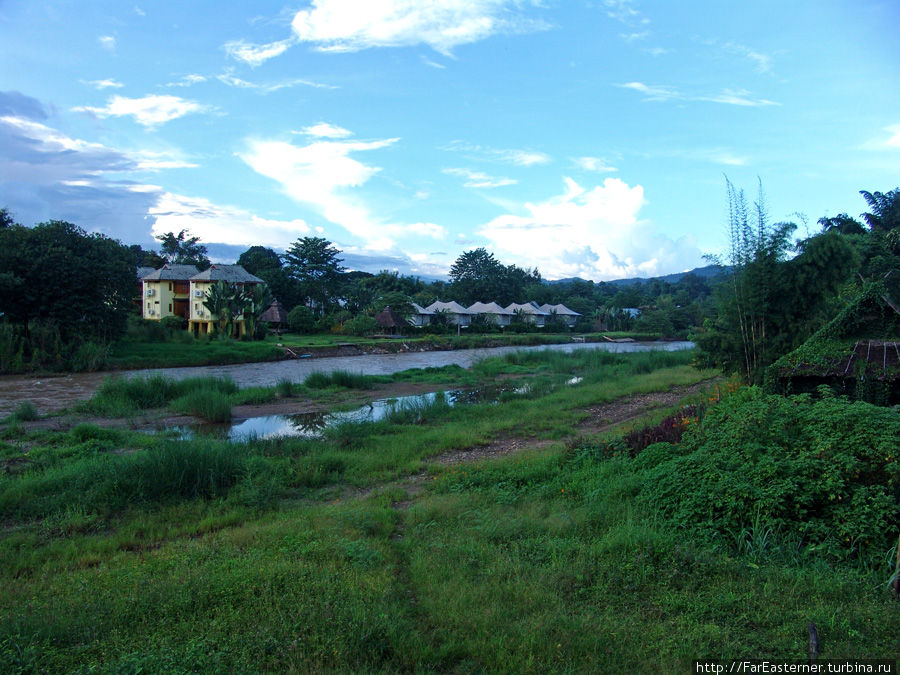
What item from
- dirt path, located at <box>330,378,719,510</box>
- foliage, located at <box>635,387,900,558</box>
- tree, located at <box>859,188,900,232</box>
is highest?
tree, located at <box>859,188,900,232</box>

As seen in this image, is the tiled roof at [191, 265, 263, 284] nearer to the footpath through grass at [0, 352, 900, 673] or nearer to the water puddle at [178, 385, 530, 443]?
the water puddle at [178, 385, 530, 443]

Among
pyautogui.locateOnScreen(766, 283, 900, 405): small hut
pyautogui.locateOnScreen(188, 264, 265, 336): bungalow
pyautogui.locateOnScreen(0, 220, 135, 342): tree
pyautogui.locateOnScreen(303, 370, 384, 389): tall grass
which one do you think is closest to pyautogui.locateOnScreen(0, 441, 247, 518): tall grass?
pyautogui.locateOnScreen(766, 283, 900, 405): small hut

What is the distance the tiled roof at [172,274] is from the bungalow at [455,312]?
2302cm

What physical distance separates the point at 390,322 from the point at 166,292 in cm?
1853

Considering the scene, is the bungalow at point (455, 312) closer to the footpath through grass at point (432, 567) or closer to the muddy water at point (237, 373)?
the muddy water at point (237, 373)

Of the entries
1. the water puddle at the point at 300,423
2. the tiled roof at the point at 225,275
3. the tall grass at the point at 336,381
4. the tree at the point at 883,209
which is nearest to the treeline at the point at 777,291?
the water puddle at the point at 300,423

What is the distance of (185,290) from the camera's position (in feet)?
158

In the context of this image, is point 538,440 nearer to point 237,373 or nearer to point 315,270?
point 237,373

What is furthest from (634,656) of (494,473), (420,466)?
(420,466)

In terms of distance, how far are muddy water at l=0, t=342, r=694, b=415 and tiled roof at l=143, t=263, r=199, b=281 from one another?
18.9m

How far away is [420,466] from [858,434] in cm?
616

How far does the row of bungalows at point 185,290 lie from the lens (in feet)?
149

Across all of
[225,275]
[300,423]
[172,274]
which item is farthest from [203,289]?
[300,423]

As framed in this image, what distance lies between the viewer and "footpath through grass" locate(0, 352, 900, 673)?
3.38 meters
